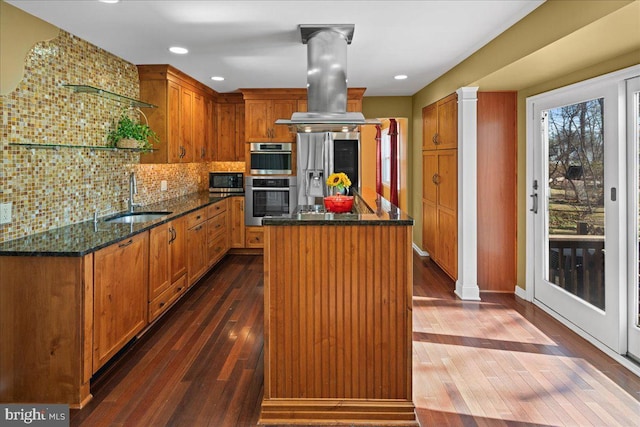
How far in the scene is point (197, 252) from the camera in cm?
480

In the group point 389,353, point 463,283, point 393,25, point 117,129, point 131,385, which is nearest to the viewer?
point 389,353

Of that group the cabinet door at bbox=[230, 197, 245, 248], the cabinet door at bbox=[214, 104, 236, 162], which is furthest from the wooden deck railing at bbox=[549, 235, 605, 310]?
the cabinet door at bbox=[214, 104, 236, 162]

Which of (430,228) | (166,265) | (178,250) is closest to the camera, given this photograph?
(166,265)

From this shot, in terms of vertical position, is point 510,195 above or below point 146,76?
below

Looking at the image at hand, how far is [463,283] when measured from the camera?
4.53 m

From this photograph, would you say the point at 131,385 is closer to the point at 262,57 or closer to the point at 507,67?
the point at 262,57

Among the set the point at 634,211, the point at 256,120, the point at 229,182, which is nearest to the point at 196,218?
the point at 229,182

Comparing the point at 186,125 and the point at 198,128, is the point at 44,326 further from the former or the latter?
the point at 198,128

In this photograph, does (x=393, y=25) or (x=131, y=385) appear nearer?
(x=131, y=385)

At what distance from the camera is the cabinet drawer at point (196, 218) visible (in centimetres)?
450

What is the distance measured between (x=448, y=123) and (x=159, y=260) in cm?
338

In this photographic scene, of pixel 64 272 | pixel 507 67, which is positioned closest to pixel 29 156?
pixel 64 272

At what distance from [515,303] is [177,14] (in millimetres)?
3893

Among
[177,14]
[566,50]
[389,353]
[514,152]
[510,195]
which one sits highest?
[177,14]
